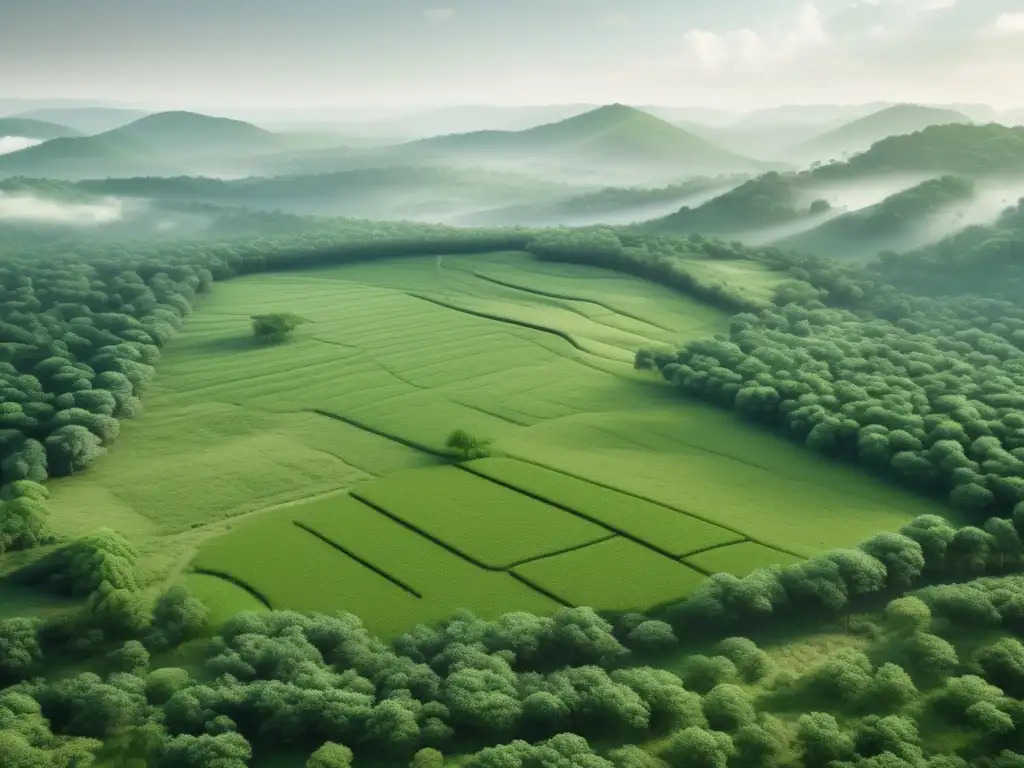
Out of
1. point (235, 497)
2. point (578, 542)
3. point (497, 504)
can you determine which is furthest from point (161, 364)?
point (578, 542)

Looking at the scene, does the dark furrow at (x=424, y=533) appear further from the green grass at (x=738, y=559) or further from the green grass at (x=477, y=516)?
the green grass at (x=738, y=559)

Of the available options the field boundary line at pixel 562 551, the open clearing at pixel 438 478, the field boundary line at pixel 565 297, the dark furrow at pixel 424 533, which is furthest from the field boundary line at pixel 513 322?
the field boundary line at pixel 562 551

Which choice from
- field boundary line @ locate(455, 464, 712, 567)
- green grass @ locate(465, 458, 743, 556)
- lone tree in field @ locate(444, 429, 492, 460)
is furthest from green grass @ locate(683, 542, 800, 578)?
lone tree in field @ locate(444, 429, 492, 460)

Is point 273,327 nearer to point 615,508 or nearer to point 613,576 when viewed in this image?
point 615,508

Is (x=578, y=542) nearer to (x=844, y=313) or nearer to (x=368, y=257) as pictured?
(x=844, y=313)

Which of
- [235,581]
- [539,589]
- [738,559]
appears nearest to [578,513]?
[539,589]

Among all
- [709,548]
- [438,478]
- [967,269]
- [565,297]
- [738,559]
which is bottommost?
[738,559]

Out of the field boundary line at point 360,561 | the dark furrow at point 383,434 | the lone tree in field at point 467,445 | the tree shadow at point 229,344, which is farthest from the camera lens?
the tree shadow at point 229,344
